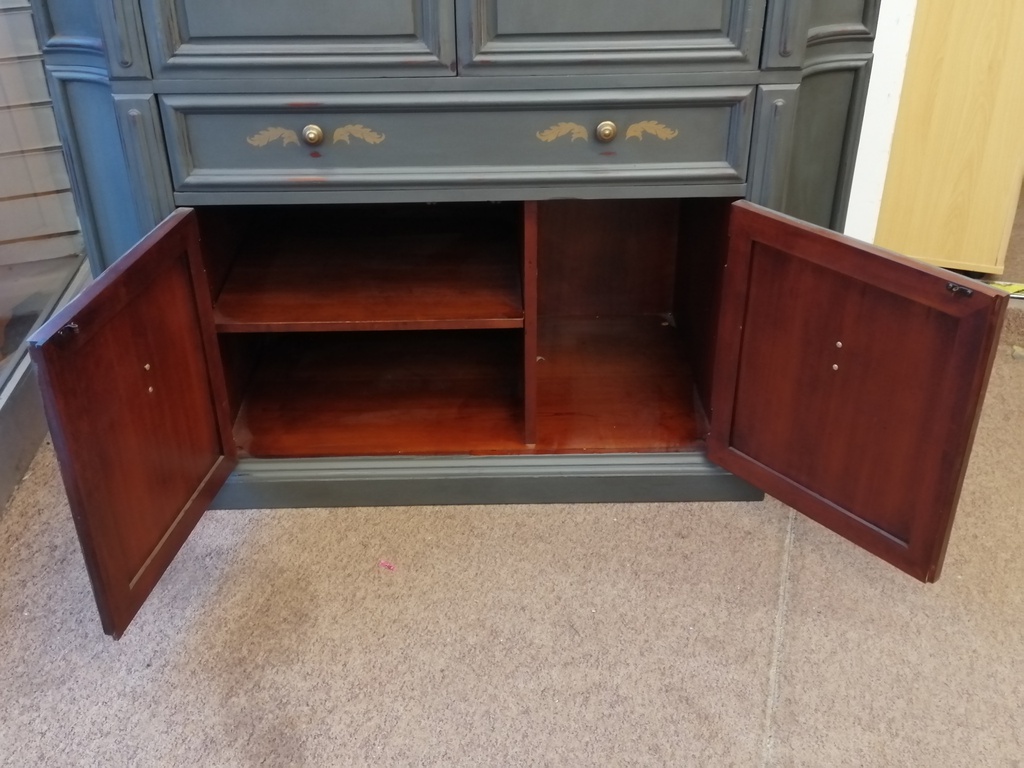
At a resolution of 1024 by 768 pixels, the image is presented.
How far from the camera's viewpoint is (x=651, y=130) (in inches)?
48.7

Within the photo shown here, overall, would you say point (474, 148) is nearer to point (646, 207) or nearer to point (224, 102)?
point (224, 102)

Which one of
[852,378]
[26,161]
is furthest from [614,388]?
[26,161]

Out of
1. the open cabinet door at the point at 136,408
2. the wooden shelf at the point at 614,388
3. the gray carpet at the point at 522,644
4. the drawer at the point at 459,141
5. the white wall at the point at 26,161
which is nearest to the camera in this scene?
the open cabinet door at the point at 136,408

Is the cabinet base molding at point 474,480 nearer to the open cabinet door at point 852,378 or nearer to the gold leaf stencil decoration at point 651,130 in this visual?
the open cabinet door at point 852,378

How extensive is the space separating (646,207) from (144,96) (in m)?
0.94

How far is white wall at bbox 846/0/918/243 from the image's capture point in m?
1.43

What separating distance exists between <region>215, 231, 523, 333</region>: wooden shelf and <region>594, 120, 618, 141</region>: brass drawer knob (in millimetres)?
284

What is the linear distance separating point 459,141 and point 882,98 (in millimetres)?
720

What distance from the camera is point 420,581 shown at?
133 centimetres

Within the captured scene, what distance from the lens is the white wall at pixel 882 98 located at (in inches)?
56.2

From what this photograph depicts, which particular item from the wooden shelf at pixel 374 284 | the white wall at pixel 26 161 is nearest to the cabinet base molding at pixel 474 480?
the wooden shelf at pixel 374 284

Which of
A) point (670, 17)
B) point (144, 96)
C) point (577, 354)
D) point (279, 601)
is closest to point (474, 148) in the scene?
point (670, 17)

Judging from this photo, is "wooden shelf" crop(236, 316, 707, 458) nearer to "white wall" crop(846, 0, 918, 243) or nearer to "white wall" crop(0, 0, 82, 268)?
"white wall" crop(846, 0, 918, 243)

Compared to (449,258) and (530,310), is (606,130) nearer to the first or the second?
(530,310)
